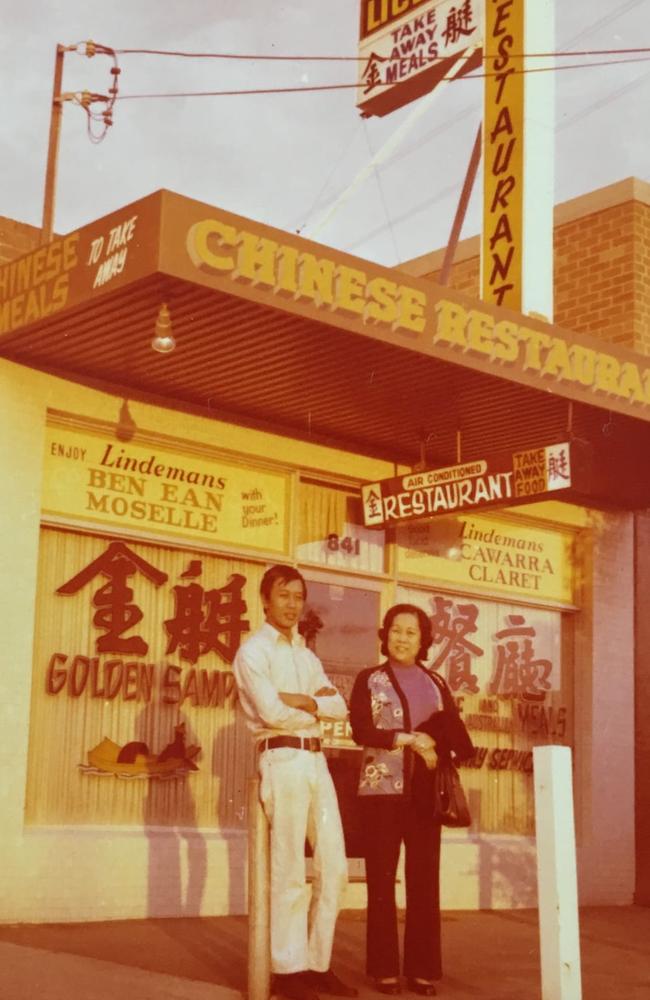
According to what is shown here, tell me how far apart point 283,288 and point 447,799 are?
2.89 meters

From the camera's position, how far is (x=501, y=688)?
1215 centimetres

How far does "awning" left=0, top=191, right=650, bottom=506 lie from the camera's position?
773 centimetres

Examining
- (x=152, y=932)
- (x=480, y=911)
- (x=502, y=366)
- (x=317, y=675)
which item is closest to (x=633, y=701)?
(x=480, y=911)

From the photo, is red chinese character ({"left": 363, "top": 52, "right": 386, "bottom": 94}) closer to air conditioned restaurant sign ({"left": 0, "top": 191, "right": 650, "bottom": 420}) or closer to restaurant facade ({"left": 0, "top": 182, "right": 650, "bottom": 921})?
restaurant facade ({"left": 0, "top": 182, "right": 650, "bottom": 921})

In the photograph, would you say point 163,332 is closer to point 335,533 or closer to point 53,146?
point 335,533

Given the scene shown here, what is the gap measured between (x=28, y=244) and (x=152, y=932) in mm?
4520

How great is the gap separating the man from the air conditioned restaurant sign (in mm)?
1836

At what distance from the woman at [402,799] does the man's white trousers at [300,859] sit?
1.43ft

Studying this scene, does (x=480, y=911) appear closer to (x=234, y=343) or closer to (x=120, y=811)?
(x=120, y=811)

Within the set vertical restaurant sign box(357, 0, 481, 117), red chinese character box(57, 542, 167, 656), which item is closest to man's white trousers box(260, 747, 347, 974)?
red chinese character box(57, 542, 167, 656)

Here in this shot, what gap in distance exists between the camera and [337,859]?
6.62 m

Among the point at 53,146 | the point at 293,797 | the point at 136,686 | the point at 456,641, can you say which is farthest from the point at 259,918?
the point at 53,146

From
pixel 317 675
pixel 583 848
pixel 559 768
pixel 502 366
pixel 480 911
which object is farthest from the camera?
pixel 583 848

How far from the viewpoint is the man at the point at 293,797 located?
6410 millimetres
